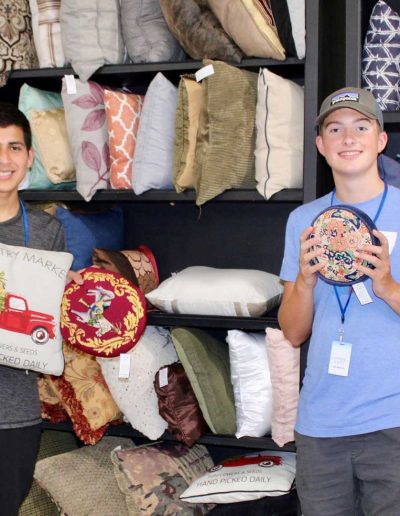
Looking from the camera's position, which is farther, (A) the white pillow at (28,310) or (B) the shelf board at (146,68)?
(B) the shelf board at (146,68)

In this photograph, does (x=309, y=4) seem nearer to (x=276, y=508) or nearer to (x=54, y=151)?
(x=54, y=151)

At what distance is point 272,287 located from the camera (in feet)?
8.86

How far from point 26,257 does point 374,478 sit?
4.01ft

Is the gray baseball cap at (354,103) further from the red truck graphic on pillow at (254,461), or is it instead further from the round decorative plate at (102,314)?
the red truck graphic on pillow at (254,461)

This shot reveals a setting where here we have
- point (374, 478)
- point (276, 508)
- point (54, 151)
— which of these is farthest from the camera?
point (54, 151)

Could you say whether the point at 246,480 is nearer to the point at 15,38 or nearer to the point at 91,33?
the point at 91,33

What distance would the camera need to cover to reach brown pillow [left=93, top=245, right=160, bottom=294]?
2.81 metres

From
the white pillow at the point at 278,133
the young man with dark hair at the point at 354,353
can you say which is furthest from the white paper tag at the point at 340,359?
the white pillow at the point at 278,133

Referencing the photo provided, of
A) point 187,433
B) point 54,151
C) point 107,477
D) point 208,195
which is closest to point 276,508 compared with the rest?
point 187,433

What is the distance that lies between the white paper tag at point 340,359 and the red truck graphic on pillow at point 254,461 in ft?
2.55

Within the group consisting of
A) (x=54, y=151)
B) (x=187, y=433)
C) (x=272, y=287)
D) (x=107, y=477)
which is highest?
(x=54, y=151)

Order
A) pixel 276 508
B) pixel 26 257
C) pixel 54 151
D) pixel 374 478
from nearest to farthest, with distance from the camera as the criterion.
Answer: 1. pixel 374 478
2. pixel 26 257
3. pixel 276 508
4. pixel 54 151

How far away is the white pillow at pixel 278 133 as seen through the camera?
2.54 meters

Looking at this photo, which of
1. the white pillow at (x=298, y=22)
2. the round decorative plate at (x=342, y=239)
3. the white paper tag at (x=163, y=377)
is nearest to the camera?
the round decorative plate at (x=342, y=239)
